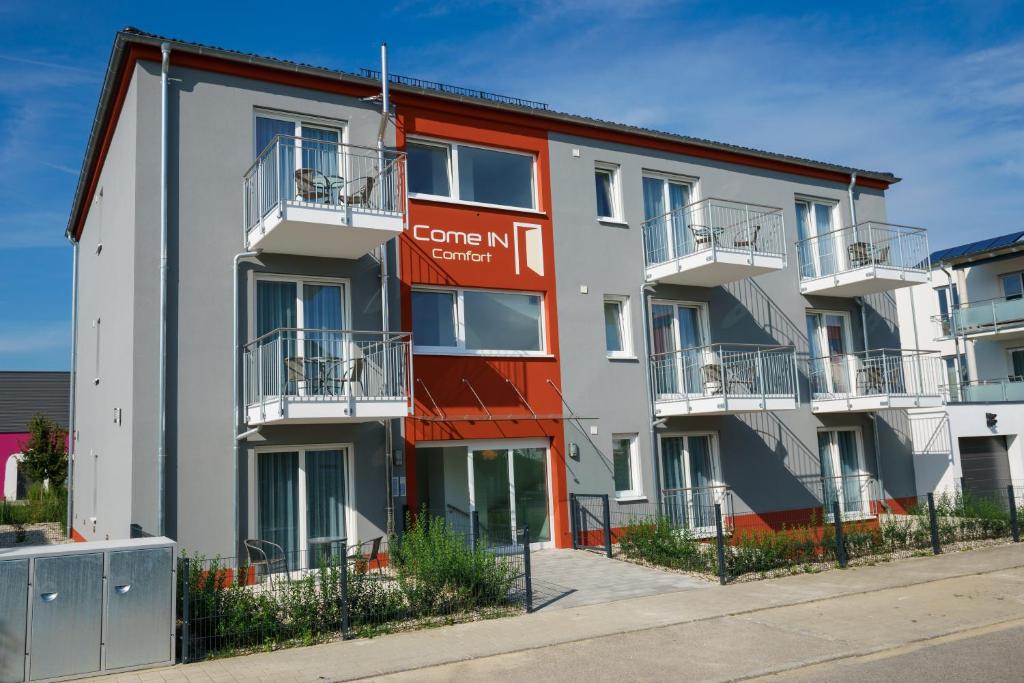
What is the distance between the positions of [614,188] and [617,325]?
2.80 meters

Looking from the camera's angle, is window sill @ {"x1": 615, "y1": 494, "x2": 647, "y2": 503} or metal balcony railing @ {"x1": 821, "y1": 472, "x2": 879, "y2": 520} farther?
metal balcony railing @ {"x1": 821, "y1": 472, "x2": 879, "y2": 520}

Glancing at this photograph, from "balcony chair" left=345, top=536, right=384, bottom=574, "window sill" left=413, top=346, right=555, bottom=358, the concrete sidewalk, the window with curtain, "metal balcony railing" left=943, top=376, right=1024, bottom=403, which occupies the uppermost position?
"window sill" left=413, top=346, right=555, bottom=358

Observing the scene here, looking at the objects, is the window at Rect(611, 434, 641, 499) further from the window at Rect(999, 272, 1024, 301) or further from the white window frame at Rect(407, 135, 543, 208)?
the window at Rect(999, 272, 1024, 301)

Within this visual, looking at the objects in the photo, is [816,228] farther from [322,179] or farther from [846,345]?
[322,179]

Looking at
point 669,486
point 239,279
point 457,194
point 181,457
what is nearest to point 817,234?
point 669,486

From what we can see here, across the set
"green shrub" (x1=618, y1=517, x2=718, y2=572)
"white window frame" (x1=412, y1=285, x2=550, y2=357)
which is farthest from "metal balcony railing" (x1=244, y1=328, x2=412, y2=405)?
"green shrub" (x1=618, y1=517, x2=718, y2=572)

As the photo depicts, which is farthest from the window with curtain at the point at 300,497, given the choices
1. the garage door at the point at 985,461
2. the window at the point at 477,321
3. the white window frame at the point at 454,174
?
the garage door at the point at 985,461

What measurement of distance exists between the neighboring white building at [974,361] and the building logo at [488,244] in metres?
11.2

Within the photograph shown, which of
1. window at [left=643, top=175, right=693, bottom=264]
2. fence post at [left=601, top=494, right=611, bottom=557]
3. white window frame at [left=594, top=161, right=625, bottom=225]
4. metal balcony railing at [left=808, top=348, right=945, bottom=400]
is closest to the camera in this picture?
fence post at [left=601, top=494, right=611, bottom=557]

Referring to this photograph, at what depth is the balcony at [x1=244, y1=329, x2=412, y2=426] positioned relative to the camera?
11.6 metres

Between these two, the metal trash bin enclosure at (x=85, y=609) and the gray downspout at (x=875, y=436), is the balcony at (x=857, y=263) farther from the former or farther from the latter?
the metal trash bin enclosure at (x=85, y=609)

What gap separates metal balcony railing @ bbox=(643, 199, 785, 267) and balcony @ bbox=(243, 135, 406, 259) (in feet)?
18.9

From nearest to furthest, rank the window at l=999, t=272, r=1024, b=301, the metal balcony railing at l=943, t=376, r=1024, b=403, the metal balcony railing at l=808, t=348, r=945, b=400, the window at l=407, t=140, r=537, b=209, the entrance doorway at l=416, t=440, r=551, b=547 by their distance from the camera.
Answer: the entrance doorway at l=416, t=440, r=551, b=547 < the window at l=407, t=140, r=537, b=209 < the metal balcony railing at l=808, t=348, r=945, b=400 < the metal balcony railing at l=943, t=376, r=1024, b=403 < the window at l=999, t=272, r=1024, b=301

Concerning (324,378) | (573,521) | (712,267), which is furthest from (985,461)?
(324,378)
